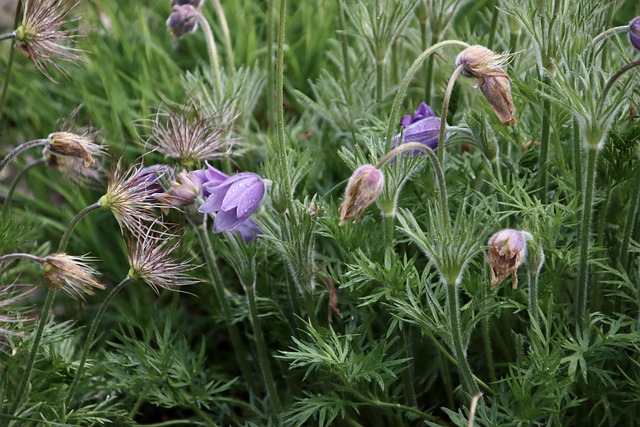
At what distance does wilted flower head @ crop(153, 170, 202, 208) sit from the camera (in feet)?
5.90

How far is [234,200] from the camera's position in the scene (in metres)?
1.70

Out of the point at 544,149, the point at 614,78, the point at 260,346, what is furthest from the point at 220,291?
the point at 614,78

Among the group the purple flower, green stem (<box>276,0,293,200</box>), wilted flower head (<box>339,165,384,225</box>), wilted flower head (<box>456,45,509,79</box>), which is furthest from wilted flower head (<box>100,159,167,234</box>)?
wilted flower head (<box>456,45,509,79</box>)

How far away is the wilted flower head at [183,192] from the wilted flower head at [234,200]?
4cm

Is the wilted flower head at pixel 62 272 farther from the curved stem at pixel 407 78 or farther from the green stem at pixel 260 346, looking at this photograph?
the curved stem at pixel 407 78

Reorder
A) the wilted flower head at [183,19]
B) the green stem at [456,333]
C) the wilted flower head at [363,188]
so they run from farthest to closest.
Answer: the wilted flower head at [183,19] → the green stem at [456,333] → the wilted flower head at [363,188]

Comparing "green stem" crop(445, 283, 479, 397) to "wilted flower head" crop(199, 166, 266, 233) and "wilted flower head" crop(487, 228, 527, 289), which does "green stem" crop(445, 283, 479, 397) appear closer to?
"wilted flower head" crop(487, 228, 527, 289)

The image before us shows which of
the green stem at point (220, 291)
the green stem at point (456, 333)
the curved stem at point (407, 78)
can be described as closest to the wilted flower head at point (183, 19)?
the green stem at point (220, 291)

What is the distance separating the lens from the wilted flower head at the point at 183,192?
5.90ft

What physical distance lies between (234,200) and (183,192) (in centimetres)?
16

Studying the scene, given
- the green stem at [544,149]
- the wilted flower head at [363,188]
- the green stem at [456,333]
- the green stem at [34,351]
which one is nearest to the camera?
the wilted flower head at [363,188]

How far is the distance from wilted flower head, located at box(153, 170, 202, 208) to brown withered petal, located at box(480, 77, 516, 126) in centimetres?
63

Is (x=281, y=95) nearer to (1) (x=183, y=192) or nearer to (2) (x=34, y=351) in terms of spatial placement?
(1) (x=183, y=192)

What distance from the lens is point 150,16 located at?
3504mm
